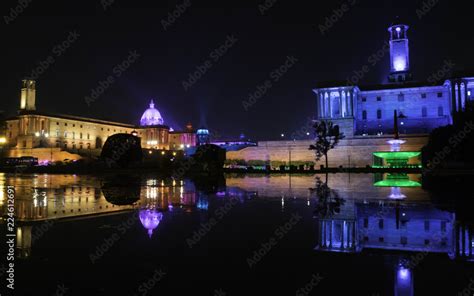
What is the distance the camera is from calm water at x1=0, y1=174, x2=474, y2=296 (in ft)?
16.1

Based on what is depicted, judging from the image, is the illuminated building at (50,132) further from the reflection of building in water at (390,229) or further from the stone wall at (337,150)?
the reflection of building in water at (390,229)

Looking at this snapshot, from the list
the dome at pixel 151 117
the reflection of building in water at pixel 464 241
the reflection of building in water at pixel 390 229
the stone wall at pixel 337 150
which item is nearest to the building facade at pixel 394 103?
the stone wall at pixel 337 150

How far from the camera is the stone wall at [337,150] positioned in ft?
193

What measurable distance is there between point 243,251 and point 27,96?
94516mm

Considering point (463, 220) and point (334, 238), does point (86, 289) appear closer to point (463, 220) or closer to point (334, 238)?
point (334, 238)

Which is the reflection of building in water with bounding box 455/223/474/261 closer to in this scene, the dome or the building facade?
the building facade

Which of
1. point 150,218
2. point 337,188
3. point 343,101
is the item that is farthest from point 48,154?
point 150,218

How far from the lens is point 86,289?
4.81m

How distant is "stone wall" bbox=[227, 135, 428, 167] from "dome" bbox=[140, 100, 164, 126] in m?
65.1

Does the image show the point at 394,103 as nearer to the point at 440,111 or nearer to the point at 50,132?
the point at 440,111

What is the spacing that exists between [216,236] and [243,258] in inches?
65.6

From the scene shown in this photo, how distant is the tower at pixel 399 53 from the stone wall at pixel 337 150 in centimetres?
2033

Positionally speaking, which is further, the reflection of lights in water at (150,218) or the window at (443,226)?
the reflection of lights in water at (150,218)

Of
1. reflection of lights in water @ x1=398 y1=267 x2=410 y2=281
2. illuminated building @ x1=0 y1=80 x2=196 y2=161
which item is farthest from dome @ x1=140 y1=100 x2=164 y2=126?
reflection of lights in water @ x1=398 y1=267 x2=410 y2=281
